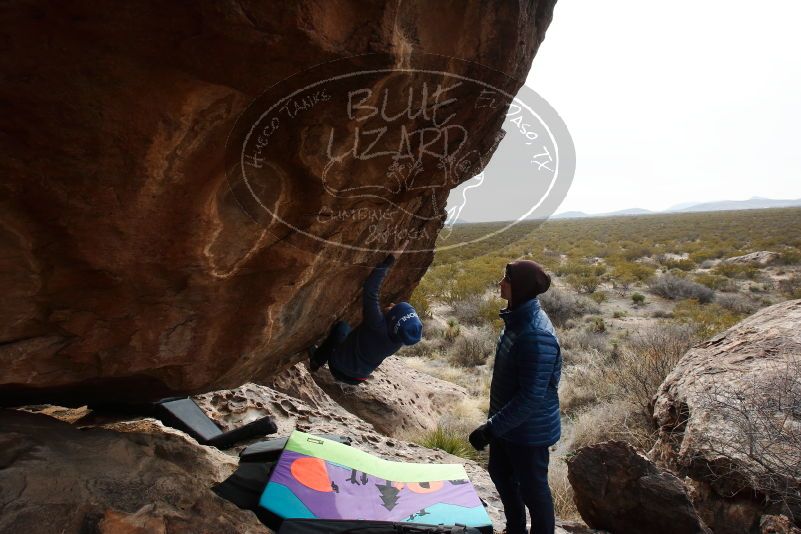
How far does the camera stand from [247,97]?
6.81 ft

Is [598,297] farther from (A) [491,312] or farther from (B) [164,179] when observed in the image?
(B) [164,179]

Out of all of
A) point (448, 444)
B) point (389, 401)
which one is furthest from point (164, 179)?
point (389, 401)

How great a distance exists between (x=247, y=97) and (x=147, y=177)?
0.55m

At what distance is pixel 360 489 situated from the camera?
145 inches

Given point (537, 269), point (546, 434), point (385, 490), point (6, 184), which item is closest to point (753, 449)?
point (546, 434)

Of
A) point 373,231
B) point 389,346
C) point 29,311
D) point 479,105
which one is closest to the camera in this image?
point 29,311

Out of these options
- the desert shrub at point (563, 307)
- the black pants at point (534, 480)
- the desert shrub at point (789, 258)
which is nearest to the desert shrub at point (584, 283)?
the desert shrub at point (563, 307)

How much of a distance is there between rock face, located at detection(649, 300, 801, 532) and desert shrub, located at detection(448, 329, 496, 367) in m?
5.12

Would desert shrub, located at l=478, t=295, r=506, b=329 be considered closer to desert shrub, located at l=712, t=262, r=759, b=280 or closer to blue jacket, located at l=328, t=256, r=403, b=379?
blue jacket, located at l=328, t=256, r=403, b=379

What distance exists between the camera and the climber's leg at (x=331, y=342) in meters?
4.07

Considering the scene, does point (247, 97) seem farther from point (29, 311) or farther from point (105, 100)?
point (29, 311)

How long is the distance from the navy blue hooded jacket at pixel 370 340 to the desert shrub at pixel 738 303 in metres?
14.2

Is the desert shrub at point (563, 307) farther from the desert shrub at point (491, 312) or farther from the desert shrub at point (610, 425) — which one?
the desert shrub at point (610, 425)

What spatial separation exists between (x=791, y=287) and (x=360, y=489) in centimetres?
1857
